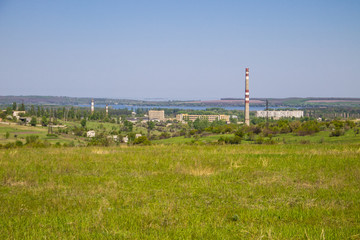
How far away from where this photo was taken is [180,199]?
6.84 m

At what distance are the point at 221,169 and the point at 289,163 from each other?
2.43 metres

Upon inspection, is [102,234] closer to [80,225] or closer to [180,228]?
[80,225]

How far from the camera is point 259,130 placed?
3669 centimetres

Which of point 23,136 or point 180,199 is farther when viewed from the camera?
point 23,136

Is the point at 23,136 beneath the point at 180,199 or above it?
beneath

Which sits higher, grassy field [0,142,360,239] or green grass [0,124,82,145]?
grassy field [0,142,360,239]

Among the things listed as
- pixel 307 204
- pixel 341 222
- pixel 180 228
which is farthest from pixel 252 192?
pixel 180 228

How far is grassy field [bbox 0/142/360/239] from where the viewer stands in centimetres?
512

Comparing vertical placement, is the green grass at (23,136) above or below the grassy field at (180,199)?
below

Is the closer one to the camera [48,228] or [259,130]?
[48,228]

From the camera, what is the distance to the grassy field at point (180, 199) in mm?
5121

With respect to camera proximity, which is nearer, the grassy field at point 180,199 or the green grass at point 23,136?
the grassy field at point 180,199

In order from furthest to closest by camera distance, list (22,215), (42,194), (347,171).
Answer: (347,171) → (42,194) → (22,215)

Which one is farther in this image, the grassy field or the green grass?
the green grass
